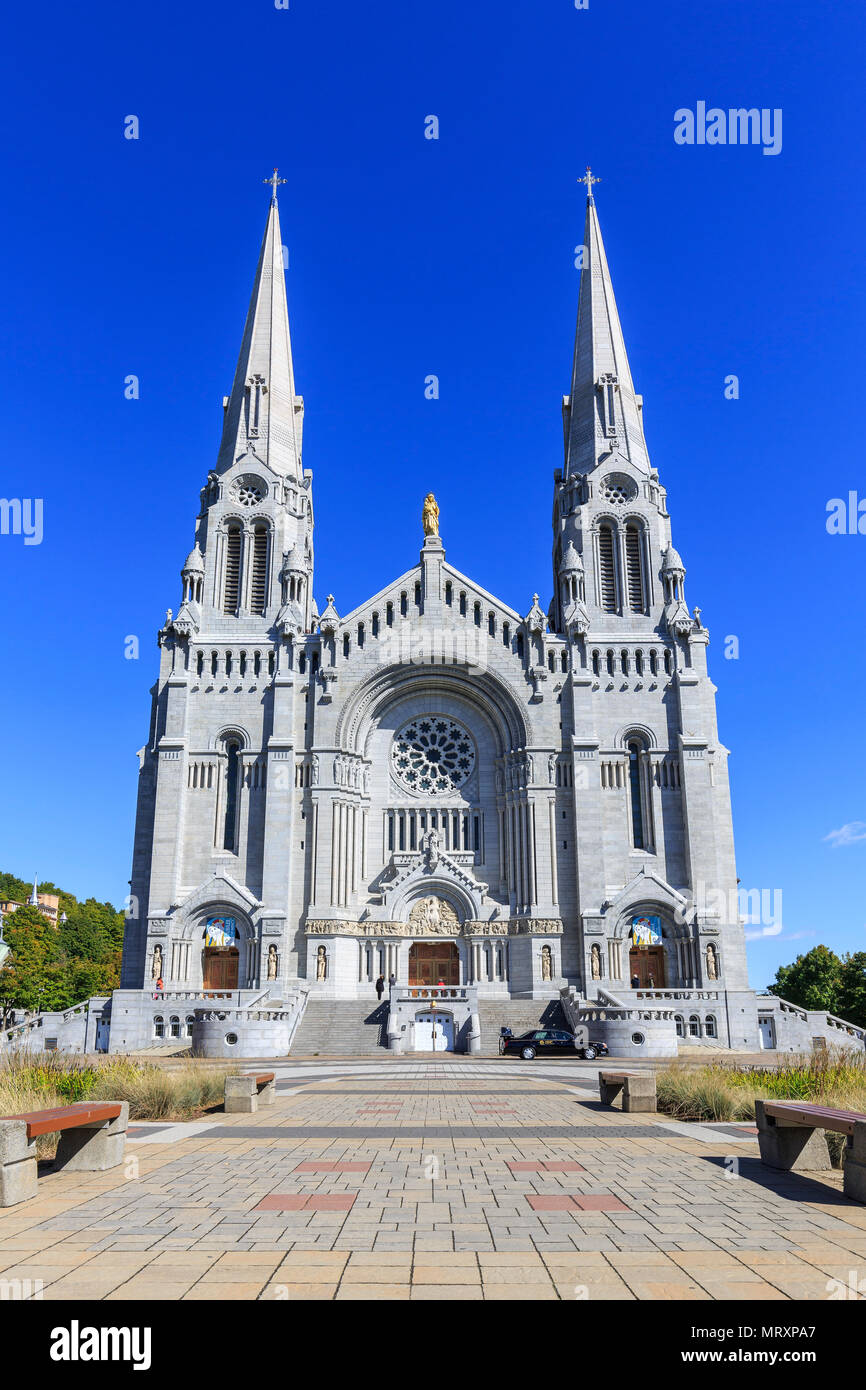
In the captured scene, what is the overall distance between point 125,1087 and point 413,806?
32238 mm

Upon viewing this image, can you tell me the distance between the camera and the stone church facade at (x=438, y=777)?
42.9 meters

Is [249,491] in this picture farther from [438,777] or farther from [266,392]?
[438,777]

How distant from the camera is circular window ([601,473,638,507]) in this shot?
50.4 meters

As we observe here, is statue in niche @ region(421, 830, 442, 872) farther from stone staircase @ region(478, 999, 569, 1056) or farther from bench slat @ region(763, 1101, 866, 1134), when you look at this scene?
bench slat @ region(763, 1101, 866, 1134)

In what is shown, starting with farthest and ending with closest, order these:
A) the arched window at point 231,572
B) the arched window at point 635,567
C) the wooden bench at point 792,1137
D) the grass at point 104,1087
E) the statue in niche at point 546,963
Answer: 1. the arched window at point 231,572
2. the arched window at point 635,567
3. the statue in niche at point 546,963
4. the grass at point 104,1087
5. the wooden bench at point 792,1137

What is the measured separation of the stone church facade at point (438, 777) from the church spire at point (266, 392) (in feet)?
1.66

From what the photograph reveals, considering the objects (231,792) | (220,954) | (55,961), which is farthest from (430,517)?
(55,961)

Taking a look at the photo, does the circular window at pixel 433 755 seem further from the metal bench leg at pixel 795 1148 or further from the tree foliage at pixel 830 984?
the metal bench leg at pixel 795 1148

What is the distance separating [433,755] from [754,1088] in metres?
34.0

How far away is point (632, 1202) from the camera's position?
870 cm

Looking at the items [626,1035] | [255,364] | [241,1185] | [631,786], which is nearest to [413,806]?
[631,786]

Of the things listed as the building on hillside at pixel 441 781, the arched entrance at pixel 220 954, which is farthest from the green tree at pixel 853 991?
the arched entrance at pixel 220 954

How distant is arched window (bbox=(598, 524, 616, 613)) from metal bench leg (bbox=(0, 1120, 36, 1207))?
42.4 m
